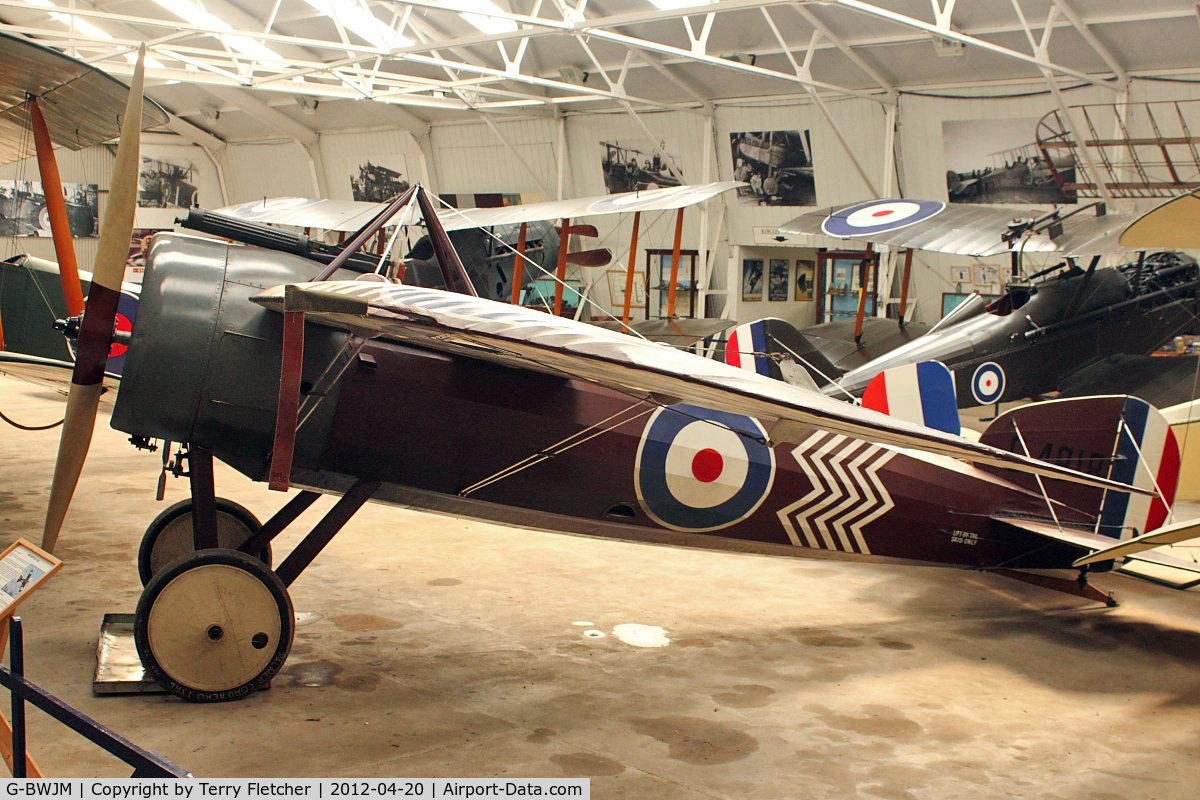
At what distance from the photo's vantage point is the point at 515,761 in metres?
3.30

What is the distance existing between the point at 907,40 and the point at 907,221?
5.24m

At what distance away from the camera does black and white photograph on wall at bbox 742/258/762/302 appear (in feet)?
63.4

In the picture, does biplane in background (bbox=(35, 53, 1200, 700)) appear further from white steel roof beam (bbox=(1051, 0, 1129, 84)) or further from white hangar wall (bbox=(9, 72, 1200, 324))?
white hangar wall (bbox=(9, 72, 1200, 324))

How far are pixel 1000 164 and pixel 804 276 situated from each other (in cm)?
473

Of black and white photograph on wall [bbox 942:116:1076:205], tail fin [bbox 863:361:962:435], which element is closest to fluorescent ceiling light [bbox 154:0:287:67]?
black and white photograph on wall [bbox 942:116:1076:205]

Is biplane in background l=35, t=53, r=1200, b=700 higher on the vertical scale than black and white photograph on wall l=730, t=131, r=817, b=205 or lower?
lower

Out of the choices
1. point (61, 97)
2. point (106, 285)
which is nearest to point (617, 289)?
point (61, 97)

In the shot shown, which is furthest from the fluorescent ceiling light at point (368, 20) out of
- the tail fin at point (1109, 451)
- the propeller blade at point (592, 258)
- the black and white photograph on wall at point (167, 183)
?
the black and white photograph on wall at point (167, 183)

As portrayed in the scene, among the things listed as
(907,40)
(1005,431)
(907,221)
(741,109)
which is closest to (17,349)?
(1005,431)

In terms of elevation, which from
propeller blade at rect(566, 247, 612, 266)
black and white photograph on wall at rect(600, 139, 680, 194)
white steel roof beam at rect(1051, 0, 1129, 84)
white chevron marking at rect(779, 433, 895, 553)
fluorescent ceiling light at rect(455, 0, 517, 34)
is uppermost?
fluorescent ceiling light at rect(455, 0, 517, 34)

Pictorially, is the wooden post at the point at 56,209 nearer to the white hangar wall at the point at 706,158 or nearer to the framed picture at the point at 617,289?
the white hangar wall at the point at 706,158

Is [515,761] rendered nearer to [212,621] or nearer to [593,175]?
[212,621]

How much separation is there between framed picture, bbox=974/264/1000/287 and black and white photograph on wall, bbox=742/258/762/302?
4.94 m

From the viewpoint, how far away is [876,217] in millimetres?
10656
